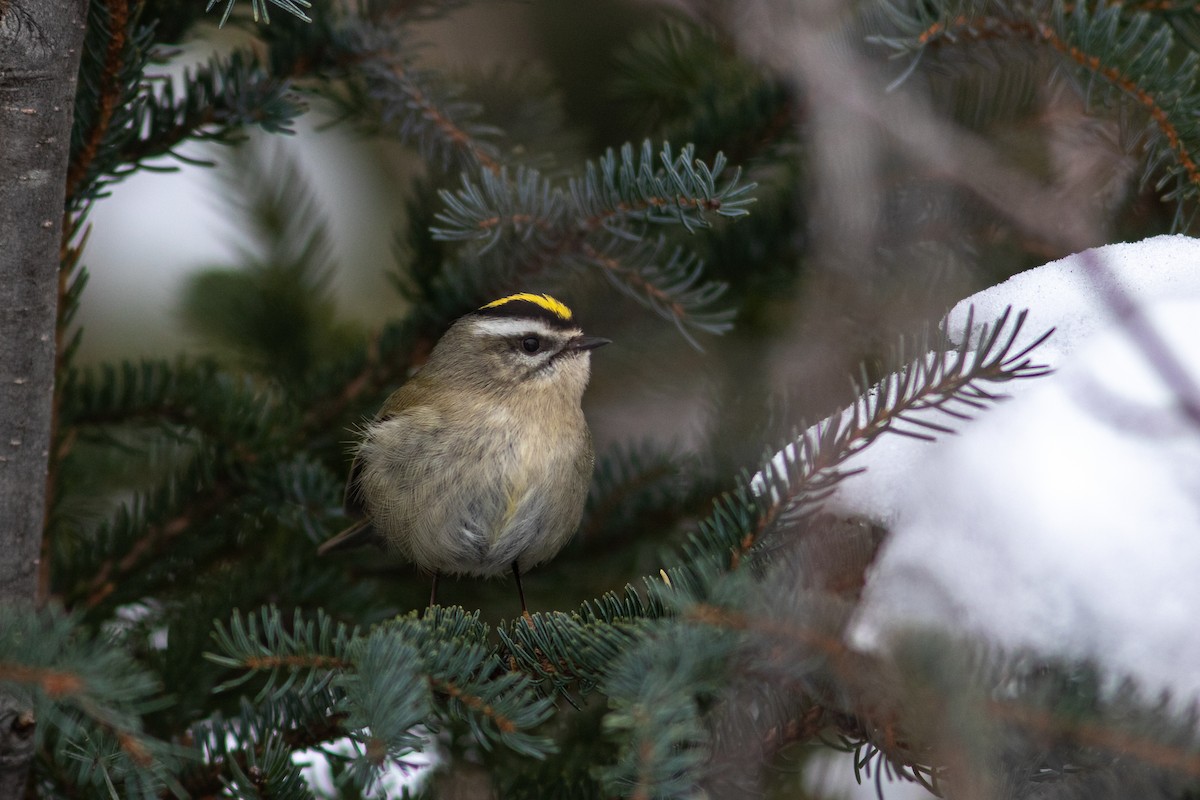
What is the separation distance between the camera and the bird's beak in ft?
8.43

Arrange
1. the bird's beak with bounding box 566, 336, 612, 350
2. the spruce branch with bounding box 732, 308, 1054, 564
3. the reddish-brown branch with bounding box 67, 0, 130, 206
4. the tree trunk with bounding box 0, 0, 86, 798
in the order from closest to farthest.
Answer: the spruce branch with bounding box 732, 308, 1054, 564, the tree trunk with bounding box 0, 0, 86, 798, the reddish-brown branch with bounding box 67, 0, 130, 206, the bird's beak with bounding box 566, 336, 612, 350

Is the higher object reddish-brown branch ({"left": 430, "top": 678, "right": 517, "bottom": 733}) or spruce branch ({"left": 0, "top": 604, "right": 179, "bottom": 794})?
spruce branch ({"left": 0, "top": 604, "right": 179, "bottom": 794})

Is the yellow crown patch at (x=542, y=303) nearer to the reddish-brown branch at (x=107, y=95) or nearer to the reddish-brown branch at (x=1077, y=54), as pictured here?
the reddish-brown branch at (x=107, y=95)

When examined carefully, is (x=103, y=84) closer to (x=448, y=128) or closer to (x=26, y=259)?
(x=26, y=259)

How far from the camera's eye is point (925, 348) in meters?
1.41

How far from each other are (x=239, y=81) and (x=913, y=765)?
157 cm

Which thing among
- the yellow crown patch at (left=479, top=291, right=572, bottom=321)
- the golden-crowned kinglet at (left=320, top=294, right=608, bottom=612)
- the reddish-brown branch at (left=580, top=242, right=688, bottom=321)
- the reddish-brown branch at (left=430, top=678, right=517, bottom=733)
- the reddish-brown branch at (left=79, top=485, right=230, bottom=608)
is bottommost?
the reddish-brown branch at (left=79, top=485, right=230, bottom=608)

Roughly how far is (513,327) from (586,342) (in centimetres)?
19

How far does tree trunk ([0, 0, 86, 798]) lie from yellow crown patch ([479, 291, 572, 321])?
3.36ft

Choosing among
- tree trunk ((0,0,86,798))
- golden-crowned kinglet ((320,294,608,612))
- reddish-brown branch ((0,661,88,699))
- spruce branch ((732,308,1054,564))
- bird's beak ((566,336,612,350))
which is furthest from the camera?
bird's beak ((566,336,612,350))

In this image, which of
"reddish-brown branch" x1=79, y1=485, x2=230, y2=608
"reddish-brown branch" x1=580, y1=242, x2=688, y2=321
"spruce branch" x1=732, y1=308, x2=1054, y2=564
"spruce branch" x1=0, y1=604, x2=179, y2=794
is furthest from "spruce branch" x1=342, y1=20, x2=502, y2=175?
"spruce branch" x1=0, y1=604, x2=179, y2=794

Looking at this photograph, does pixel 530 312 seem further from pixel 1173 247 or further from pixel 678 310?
pixel 1173 247

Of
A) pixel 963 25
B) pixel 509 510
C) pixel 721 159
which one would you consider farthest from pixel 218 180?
pixel 963 25

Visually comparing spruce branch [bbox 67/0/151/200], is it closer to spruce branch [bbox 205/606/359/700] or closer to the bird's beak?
spruce branch [bbox 205/606/359/700]
